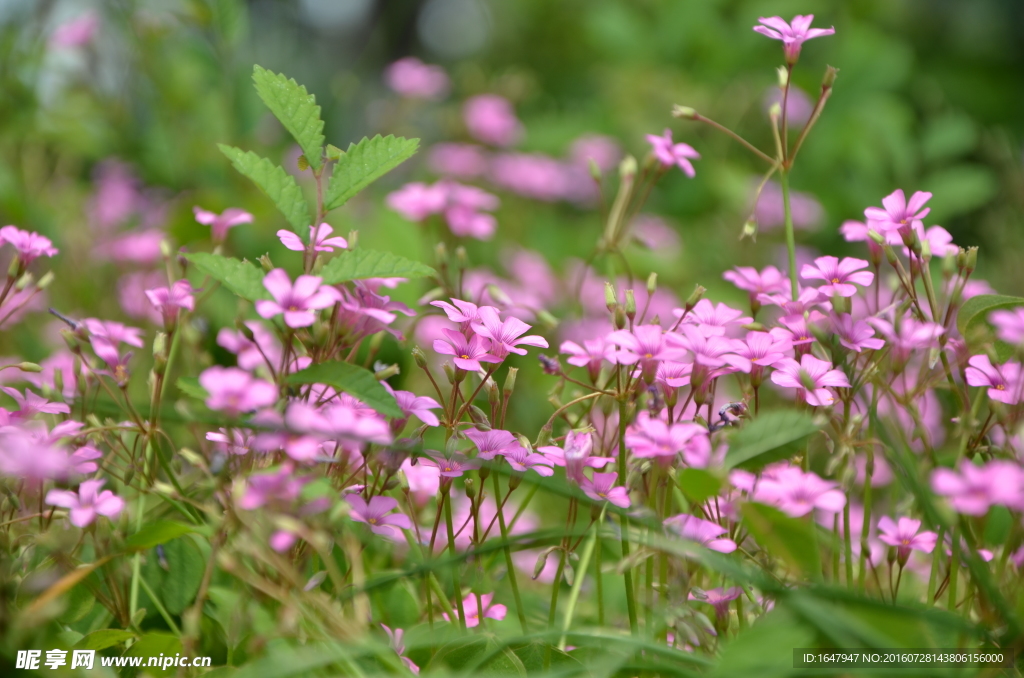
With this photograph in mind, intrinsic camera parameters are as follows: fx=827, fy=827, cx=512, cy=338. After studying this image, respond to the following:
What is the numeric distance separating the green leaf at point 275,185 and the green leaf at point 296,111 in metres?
0.03

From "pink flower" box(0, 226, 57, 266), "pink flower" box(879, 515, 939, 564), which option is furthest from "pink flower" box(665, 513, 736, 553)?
"pink flower" box(0, 226, 57, 266)

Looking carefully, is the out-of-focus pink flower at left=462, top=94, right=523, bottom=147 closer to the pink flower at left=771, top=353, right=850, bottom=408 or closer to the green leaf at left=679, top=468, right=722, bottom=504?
the pink flower at left=771, top=353, right=850, bottom=408

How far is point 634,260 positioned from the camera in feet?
6.84

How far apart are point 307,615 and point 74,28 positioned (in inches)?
68.7

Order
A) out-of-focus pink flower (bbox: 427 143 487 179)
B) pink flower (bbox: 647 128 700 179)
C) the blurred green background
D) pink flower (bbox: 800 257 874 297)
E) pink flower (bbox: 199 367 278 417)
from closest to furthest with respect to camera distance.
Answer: pink flower (bbox: 199 367 278 417)
pink flower (bbox: 800 257 874 297)
pink flower (bbox: 647 128 700 179)
the blurred green background
out-of-focus pink flower (bbox: 427 143 487 179)

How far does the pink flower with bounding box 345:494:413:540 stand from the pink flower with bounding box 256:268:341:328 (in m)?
0.15

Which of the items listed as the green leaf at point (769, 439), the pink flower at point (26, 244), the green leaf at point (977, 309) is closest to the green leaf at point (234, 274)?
the pink flower at point (26, 244)

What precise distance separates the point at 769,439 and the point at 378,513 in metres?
0.31

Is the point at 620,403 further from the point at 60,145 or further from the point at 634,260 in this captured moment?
the point at 60,145

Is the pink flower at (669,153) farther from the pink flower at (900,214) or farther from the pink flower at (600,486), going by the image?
the pink flower at (600,486)

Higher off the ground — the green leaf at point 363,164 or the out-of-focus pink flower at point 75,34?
the out-of-focus pink flower at point 75,34

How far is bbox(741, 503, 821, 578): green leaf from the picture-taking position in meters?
0.53

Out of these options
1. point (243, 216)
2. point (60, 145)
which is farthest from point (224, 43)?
point (243, 216)

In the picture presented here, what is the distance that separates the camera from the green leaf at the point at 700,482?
21.5 inches
